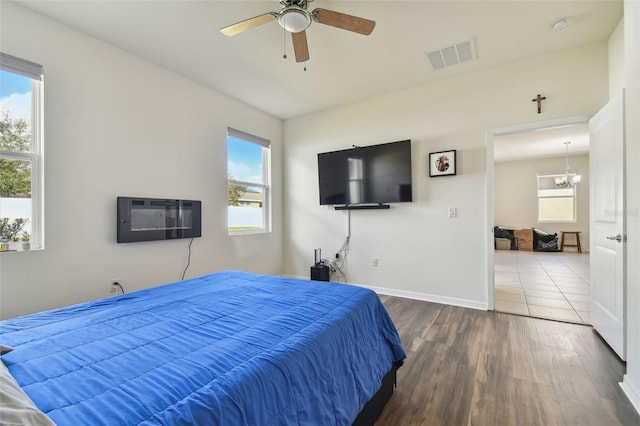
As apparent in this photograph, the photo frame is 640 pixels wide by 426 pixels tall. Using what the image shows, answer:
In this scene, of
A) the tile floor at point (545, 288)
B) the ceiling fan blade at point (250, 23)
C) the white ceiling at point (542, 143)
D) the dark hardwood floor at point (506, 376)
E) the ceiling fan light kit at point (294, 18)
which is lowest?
the dark hardwood floor at point (506, 376)

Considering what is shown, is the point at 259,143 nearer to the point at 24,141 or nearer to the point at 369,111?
the point at 369,111

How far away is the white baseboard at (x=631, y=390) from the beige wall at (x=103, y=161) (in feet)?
12.2

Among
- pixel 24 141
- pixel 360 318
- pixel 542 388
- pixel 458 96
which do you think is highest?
pixel 458 96

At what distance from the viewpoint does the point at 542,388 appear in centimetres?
175

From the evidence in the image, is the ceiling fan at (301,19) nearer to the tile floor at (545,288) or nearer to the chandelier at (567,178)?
the tile floor at (545,288)

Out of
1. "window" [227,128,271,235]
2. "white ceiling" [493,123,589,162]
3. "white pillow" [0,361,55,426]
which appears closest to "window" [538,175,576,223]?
"white ceiling" [493,123,589,162]

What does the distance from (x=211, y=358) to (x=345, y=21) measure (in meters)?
2.16

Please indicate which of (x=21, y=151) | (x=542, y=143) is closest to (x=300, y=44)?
(x=21, y=151)

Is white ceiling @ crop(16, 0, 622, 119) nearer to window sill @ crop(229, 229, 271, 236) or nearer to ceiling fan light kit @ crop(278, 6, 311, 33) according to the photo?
ceiling fan light kit @ crop(278, 6, 311, 33)

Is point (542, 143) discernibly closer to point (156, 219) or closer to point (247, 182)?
point (247, 182)

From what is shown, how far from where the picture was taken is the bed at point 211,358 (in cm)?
Result: 77

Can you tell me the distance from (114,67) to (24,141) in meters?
1.02

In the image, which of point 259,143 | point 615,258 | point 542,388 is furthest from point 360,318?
point 259,143

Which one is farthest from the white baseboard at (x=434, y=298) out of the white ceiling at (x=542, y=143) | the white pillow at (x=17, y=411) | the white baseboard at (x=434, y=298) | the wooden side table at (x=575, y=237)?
the wooden side table at (x=575, y=237)
